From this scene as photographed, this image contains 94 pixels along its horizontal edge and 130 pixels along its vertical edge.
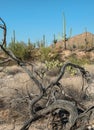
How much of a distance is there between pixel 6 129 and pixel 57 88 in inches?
56.1

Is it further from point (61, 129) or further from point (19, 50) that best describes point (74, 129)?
point (19, 50)

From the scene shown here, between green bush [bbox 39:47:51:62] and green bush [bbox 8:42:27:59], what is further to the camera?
green bush [bbox 8:42:27:59]

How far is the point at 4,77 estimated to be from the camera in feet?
49.4

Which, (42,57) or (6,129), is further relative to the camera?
(42,57)

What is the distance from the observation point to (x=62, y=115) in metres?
7.93

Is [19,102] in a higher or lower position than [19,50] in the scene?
lower

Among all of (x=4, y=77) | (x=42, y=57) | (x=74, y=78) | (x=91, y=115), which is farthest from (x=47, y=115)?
(x=42, y=57)

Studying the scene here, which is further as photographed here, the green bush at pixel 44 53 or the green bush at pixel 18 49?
the green bush at pixel 18 49

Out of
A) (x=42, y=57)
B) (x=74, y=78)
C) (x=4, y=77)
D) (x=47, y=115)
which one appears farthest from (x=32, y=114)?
(x=42, y=57)

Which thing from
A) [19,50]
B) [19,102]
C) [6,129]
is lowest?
[6,129]

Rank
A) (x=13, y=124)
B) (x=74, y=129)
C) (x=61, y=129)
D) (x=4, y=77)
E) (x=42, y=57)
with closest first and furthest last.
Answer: (x=74, y=129) → (x=61, y=129) → (x=13, y=124) → (x=4, y=77) → (x=42, y=57)

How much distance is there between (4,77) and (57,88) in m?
6.73

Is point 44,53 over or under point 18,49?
under

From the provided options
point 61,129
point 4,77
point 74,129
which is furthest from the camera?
point 4,77
